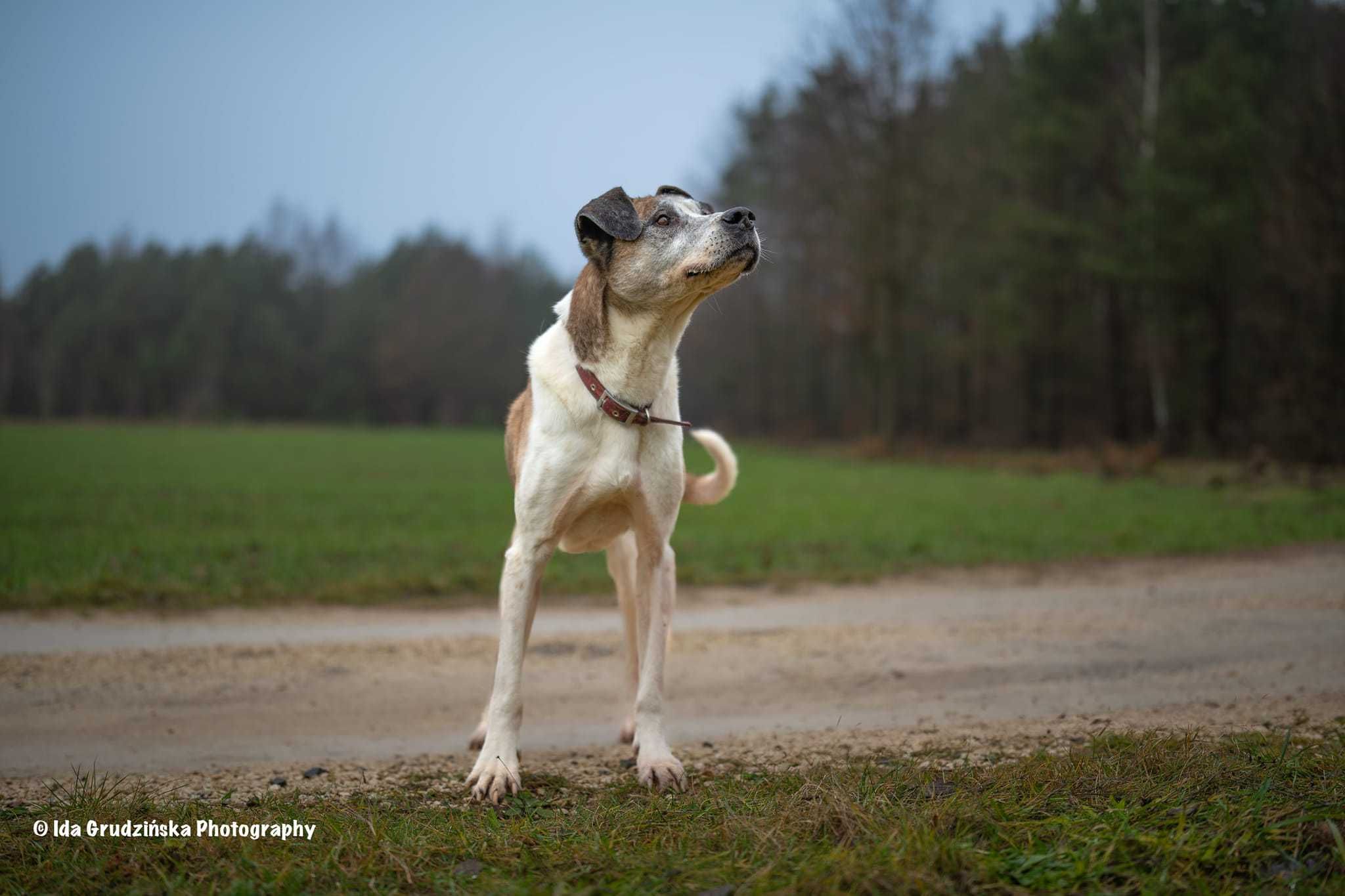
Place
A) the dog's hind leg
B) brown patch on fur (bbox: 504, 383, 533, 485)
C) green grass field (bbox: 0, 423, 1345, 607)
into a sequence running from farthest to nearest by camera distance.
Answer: green grass field (bbox: 0, 423, 1345, 607) < the dog's hind leg < brown patch on fur (bbox: 504, 383, 533, 485)

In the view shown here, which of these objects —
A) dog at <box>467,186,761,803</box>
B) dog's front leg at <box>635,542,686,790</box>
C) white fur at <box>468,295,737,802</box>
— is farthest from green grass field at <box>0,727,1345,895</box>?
dog at <box>467,186,761,803</box>

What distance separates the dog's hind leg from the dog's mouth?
156 cm

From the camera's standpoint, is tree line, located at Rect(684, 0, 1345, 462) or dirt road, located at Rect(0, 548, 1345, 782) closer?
dirt road, located at Rect(0, 548, 1345, 782)

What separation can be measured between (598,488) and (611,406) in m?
0.37

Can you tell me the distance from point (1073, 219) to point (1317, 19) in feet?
25.7

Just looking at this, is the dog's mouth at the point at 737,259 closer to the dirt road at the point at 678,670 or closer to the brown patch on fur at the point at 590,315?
the brown patch on fur at the point at 590,315

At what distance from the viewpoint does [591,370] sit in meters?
4.73

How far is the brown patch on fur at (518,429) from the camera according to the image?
5.07 metres

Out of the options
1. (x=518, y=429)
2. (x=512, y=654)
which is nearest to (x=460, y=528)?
(x=518, y=429)

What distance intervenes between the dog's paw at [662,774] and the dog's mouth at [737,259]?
2091 millimetres

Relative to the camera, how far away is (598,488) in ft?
15.2

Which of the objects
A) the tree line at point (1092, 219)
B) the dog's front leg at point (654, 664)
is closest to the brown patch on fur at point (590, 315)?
the dog's front leg at point (654, 664)

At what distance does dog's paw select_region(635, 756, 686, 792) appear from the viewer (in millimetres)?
4395

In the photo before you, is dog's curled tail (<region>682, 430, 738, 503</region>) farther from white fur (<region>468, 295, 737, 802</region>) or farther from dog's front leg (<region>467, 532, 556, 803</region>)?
dog's front leg (<region>467, 532, 556, 803</region>)
